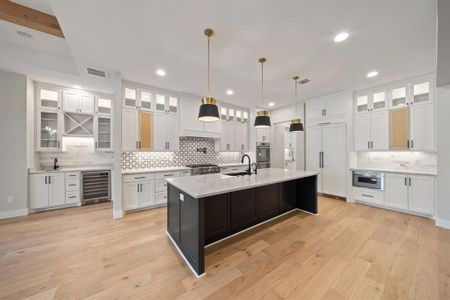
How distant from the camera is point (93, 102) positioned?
457 cm

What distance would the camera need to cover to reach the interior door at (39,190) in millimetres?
3697

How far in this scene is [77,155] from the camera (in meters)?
4.63

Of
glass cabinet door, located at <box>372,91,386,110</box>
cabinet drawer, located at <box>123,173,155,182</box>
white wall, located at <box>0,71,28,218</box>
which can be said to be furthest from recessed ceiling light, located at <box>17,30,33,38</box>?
glass cabinet door, located at <box>372,91,386,110</box>

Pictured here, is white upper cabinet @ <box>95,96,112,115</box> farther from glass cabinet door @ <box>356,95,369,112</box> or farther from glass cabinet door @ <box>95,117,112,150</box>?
glass cabinet door @ <box>356,95,369,112</box>

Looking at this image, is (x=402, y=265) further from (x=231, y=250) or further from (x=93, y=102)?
(x=93, y=102)

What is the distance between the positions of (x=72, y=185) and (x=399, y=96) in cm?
794

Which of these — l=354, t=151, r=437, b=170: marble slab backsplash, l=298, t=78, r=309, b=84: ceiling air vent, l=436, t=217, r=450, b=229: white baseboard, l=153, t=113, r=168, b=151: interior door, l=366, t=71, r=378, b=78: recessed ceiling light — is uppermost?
l=366, t=71, r=378, b=78: recessed ceiling light

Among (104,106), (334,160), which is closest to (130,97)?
(104,106)

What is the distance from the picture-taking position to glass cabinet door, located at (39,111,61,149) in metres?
4.02

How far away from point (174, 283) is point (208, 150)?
13.0 ft

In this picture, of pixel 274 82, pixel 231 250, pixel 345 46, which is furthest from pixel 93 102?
pixel 345 46

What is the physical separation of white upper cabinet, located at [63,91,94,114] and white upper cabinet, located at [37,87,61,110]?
5.0 inches

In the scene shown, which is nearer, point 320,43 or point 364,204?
point 320,43

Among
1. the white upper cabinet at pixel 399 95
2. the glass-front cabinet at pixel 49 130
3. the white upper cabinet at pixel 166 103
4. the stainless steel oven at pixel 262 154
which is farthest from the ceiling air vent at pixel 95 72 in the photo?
the white upper cabinet at pixel 399 95
